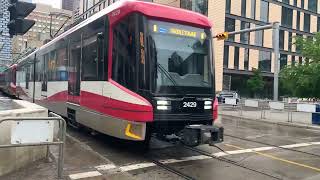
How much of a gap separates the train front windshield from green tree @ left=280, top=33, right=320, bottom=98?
62.7 feet

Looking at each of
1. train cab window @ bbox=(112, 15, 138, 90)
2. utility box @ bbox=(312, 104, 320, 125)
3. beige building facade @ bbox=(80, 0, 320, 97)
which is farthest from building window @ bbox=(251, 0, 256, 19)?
train cab window @ bbox=(112, 15, 138, 90)

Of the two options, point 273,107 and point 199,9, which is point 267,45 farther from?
point 273,107

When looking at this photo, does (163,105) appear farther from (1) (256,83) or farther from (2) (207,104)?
(1) (256,83)

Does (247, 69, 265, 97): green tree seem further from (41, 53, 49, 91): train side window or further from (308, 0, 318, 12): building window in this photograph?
(41, 53, 49, 91): train side window

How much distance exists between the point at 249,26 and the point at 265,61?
265 inches

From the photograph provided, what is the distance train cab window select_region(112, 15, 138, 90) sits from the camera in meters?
9.52

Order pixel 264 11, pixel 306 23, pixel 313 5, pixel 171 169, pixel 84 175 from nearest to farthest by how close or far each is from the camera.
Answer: pixel 84 175
pixel 171 169
pixel 264 11
pixel 306 23
pixel 313 5

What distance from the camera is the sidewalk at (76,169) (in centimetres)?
772

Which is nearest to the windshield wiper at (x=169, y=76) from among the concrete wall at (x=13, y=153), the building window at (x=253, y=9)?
the concrete wall at (x=13, y=153)

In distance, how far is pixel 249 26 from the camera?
211ft

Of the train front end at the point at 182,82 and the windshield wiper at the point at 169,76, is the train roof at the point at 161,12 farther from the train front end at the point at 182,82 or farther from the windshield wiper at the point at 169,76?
the windshield wiper at the point at 169,76

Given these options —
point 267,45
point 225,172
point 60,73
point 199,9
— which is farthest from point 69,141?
point 267,45

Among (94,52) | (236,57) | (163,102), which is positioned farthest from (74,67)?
(236,57)

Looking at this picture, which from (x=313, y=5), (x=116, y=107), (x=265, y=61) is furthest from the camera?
(x=313, y=5)
